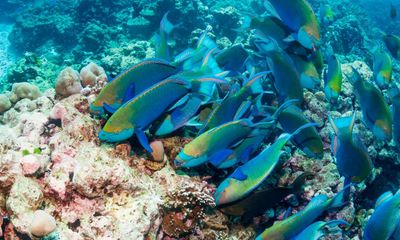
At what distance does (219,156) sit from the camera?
2.41 m

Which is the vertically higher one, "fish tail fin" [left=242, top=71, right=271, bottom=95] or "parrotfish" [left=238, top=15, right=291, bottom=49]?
"parrotfish" [left=238, top=15, right=291, bottom=49]

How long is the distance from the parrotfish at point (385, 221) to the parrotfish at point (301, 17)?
61.3 inches

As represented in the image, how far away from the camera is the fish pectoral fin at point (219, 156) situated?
2.38 m

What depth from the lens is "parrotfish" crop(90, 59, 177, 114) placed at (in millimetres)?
2426

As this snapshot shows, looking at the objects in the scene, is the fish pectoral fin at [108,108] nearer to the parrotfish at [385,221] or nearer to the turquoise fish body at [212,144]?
the turquoise fish body at [212,144]

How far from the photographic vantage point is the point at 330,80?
349 cm

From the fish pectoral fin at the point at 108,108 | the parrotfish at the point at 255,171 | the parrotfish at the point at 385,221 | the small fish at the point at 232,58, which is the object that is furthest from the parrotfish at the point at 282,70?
the fish pectoral fin at the point at 108,108

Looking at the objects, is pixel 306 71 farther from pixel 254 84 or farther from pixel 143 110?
pixel 143 110

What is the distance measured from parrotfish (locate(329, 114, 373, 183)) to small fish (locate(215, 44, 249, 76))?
1.14 m

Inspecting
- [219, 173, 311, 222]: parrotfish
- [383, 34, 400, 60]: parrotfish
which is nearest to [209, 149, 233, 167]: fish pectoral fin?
[219, 173, 311, 222]: parrotfish

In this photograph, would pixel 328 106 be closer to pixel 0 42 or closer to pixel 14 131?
pixel 14 131

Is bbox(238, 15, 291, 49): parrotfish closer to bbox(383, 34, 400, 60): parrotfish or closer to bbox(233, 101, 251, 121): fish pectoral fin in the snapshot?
bbox(233, 101, 251, 121): fish pectoral fin

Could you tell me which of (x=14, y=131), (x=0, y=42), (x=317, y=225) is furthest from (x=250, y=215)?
(x=0, y=42)

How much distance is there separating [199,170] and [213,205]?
15.6 inches
